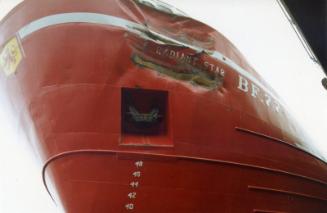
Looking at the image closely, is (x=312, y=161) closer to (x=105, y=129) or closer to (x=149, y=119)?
(x=149, y=119)

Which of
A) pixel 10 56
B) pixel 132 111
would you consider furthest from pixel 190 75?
pixel 10 56

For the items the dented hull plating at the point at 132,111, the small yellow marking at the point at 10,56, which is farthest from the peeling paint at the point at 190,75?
the small yellow marking at the point at 10,56

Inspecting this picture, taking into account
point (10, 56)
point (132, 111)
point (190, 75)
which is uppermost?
point (10, 56)

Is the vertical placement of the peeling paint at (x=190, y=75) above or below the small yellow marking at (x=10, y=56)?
below

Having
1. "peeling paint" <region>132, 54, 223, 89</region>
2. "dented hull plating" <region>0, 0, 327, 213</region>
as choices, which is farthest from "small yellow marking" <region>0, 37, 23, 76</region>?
"peeling paint" <region>132, 54, 223, 89</region>

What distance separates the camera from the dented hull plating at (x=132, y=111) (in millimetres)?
2037

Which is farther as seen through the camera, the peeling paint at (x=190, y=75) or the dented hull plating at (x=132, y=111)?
the peeling paint at (x=190, y=75)

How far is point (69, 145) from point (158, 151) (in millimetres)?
446

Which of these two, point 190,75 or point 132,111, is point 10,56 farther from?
point 190,75

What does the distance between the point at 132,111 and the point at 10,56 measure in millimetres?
811

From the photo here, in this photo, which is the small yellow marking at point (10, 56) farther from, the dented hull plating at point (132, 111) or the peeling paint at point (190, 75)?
the peeling paint at point (190, 75)

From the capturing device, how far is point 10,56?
234 centimetres

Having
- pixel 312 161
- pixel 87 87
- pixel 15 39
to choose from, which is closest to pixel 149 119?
pixel 87 87

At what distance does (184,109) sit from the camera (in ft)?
7.16
